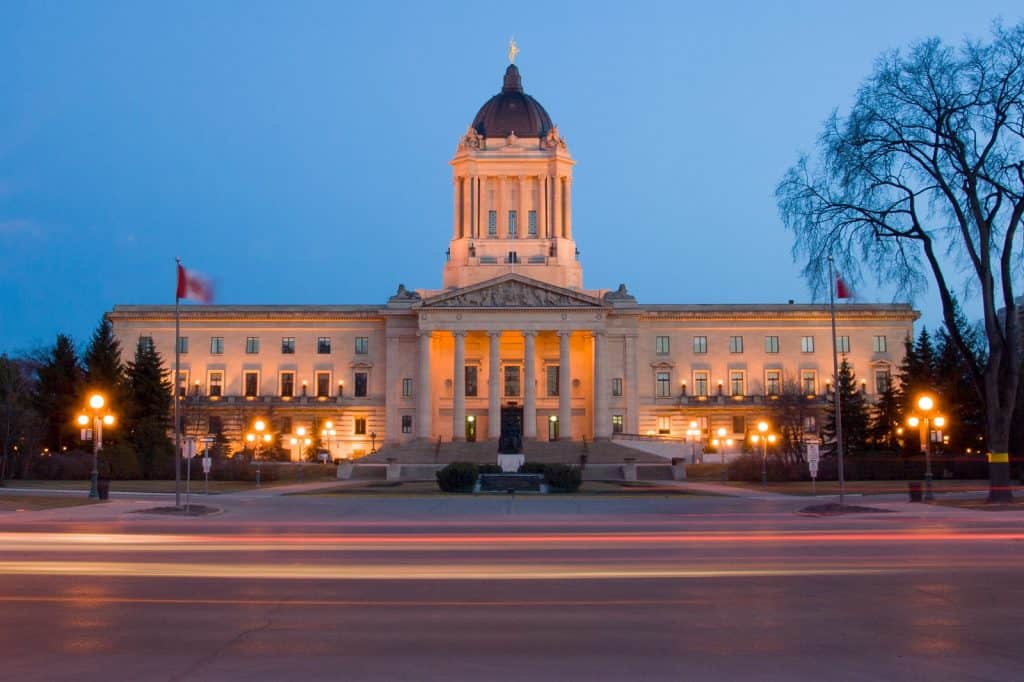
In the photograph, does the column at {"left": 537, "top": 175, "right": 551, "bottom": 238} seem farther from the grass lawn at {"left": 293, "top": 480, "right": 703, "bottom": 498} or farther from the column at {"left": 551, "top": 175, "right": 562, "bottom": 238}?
the grass lawn at {"left": 293, "top": 480, "right": 703, "bottom": 498}

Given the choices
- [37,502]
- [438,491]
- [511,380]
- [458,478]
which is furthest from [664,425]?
[37,502]

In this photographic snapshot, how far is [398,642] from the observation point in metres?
12.6

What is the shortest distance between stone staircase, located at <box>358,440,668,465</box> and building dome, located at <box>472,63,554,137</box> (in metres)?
34.7

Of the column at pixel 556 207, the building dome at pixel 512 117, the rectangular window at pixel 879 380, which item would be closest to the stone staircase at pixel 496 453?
the column at pixel 556 207

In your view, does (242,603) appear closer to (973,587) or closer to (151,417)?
(973,587)

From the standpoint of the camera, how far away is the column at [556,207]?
107 metres

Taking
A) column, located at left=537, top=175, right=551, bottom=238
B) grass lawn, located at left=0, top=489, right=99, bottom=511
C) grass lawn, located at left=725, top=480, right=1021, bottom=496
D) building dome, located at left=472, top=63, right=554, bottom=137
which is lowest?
grass lawn, located at left=725, top=480, right=1021, bottom=496

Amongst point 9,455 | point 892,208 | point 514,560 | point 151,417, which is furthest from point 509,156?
point 514,560

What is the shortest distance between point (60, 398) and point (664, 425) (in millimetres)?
54814

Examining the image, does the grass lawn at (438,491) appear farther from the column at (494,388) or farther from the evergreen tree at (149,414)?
the column at (494,388)

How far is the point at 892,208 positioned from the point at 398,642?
37143 mm

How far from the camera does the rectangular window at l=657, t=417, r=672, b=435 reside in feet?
344

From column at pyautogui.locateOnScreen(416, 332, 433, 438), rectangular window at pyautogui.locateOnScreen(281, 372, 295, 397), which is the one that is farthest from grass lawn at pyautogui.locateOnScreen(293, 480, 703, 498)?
rectangular window at pyautogui.locateOnScreen(281, 372, 295, 397)

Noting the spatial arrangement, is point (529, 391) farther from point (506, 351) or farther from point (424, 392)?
point (424, 392)
